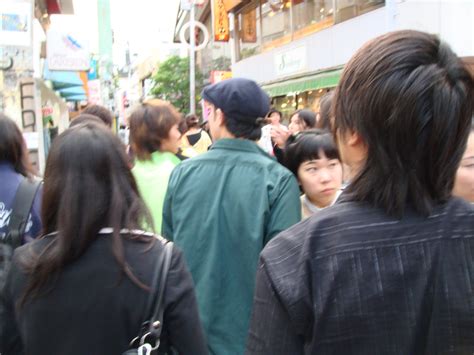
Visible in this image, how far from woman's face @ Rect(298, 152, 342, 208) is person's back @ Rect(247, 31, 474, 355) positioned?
165 cm

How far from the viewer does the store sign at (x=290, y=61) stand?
15.9 metres

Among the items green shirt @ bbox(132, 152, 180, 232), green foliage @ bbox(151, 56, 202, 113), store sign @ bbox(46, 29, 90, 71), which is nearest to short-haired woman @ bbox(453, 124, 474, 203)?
green shirt @ bbox(132, 152, 180, 232)

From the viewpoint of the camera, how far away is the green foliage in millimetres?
29125

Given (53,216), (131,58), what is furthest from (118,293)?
(131,58)

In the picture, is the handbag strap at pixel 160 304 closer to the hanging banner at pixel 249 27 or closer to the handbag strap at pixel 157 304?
the handbag strap at pixel 157 304

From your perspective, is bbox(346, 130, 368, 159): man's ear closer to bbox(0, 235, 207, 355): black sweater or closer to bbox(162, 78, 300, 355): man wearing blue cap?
bbox(0, 235, 207, 355): black sweater

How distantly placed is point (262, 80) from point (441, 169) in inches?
719

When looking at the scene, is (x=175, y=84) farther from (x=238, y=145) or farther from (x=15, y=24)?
(x=238, y=145)

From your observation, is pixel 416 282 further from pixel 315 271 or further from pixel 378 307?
pixel 315 271

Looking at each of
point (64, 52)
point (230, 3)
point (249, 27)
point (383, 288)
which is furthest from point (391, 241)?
point (230, 3)

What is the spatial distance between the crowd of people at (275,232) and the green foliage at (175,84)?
26.8 meters

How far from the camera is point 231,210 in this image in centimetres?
229

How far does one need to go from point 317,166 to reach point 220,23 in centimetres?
2105

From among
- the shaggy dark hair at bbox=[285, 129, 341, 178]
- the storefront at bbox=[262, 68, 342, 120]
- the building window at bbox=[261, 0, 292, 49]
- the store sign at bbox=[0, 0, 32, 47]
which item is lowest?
the shaggy dark hair at bbox=[285, 129, 341, 178]
